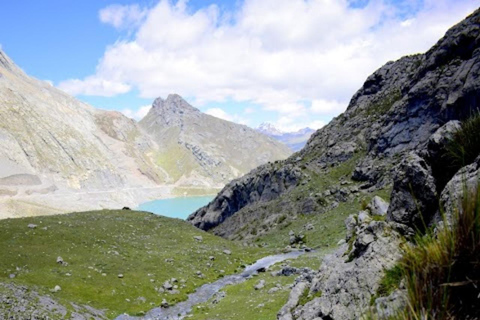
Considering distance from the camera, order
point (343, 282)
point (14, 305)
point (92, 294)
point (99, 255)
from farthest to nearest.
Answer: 1. point (99, 255)
2. point (92, 294)
3. point (14, 305)
4. point (343, 282)

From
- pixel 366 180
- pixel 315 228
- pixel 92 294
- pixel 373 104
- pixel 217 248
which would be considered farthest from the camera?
pixel 373 104

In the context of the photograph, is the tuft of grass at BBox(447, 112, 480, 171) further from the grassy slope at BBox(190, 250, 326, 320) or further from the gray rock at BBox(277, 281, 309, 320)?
the grassy slope at BBox(190, 250, 326, 320)

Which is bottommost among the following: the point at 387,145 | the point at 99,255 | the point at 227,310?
the point at 227,310

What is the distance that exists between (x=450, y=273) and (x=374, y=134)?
101 m

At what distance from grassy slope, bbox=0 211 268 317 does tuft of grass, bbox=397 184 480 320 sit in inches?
1656

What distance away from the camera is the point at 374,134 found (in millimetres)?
98438

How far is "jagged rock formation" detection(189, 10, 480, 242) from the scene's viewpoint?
79.4m

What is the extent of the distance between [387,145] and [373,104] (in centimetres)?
3511

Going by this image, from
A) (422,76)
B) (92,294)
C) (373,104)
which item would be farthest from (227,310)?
(373,104)

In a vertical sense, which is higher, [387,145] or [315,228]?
[387,145]

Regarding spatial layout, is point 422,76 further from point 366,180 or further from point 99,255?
point 99,255

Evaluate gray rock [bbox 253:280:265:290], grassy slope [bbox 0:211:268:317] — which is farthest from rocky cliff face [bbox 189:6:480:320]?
grassy slope [bbox 0:211:268:317]

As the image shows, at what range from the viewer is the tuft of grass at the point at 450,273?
412 cm

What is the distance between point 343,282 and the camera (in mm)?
15562
